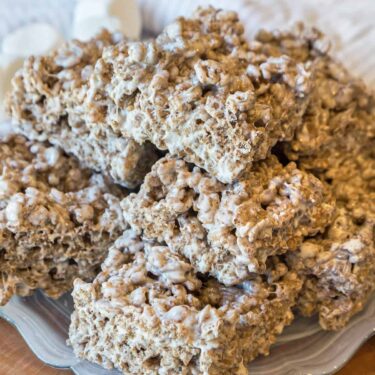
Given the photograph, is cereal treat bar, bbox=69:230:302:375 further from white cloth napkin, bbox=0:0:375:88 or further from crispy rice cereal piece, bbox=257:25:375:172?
white cloth napkin, bbox=0:0:375:88

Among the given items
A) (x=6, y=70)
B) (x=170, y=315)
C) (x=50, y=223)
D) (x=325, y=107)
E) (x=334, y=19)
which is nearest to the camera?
(x=170, y=315)

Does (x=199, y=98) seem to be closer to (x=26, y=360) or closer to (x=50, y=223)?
(x=50, y=223)

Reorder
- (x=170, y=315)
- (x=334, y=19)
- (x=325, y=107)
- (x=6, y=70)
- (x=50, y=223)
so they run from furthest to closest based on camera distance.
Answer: (x=334, y=19) → (x=6, y=70) → (x=325, y=107) → (x=50, y=223) → (x=170, y=315)

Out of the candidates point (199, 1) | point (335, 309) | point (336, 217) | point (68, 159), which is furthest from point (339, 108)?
point (199, 1)

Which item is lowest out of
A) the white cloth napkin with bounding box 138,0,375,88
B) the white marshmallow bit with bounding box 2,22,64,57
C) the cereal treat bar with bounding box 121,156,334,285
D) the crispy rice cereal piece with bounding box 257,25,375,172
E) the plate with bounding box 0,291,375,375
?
the plate with bounding box 0,291,375,375

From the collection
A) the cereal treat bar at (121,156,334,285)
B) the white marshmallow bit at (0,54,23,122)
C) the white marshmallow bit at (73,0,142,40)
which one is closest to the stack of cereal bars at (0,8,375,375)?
the cereal treat bar at (121,156,334,285)

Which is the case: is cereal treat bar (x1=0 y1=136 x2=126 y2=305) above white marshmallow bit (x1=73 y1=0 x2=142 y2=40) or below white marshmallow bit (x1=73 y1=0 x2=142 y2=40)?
below

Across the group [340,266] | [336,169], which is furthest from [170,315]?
[336,169]

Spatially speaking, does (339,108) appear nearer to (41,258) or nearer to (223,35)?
(223,35)
